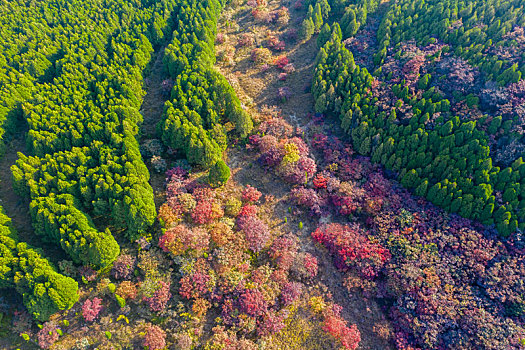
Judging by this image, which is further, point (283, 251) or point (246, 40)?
point (246, 40)

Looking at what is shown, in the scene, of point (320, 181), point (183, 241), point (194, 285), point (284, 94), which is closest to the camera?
point (194, 285)

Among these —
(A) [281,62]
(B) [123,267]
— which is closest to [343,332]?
(B) [123,267]

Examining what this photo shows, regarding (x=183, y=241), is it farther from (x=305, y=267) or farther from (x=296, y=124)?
(x=296, y=124)

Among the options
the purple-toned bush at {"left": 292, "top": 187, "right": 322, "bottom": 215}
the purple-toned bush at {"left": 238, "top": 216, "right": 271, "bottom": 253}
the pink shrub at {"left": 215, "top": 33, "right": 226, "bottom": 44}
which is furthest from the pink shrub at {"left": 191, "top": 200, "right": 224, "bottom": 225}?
the pink shrub at {"left": 215, "top": 33, "right": 226, "bottom": 44}

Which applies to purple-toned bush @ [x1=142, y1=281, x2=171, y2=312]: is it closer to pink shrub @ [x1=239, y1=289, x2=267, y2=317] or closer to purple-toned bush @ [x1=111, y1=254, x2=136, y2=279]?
purple-toned bush @ [x1=111, y1=254, x2=136, y2=279]

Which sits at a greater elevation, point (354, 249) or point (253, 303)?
point (354, 249)

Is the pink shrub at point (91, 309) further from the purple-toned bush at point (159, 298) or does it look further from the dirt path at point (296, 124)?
the dirt path at point (296, 124)

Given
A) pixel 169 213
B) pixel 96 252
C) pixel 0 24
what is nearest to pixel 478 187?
pixel 169 213

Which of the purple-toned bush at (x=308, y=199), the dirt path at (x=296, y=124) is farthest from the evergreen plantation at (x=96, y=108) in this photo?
the purple-toned bush at (x=308, y=199)
